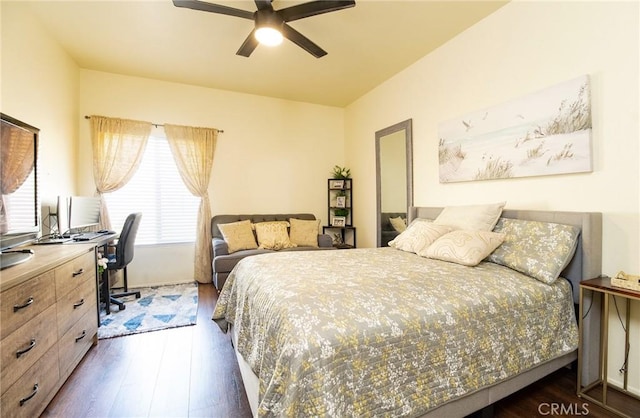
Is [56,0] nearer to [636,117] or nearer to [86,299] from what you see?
[86,299]

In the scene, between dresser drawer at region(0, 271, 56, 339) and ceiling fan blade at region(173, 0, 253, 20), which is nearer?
dresser drawer at region(0, 271, 56, 339)

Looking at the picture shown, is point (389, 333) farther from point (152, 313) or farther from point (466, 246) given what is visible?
point (152, 313)

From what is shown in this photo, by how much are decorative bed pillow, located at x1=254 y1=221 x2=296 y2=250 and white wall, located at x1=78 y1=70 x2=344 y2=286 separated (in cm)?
55

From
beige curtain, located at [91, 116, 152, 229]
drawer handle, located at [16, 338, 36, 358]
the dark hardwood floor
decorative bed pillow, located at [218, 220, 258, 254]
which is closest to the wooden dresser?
drawer handle, located at [16, 338, 36, 358]

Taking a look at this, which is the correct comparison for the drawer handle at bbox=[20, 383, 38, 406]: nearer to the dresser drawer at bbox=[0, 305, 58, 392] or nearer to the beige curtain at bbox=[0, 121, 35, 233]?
the dresser drawer at bbox=[0, 305, 58, 392]

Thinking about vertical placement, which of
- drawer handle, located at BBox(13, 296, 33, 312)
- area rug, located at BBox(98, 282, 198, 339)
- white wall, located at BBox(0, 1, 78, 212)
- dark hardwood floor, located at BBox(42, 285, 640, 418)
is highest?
white wall, located at BBox(0, 1, 78, 212)

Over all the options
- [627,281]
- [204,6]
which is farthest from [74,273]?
[627,281]

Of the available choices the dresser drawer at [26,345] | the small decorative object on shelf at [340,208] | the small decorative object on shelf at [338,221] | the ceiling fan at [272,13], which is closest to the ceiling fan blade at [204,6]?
the ceiling fan at [272,13]

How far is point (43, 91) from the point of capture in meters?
2.57

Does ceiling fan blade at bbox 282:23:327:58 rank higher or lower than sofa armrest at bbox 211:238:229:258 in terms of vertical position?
higher

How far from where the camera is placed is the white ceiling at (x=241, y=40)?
94.1 inches

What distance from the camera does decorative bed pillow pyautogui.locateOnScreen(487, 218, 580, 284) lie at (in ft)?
5.56

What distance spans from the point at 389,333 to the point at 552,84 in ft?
7.30

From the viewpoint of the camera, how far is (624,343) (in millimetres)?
1755
